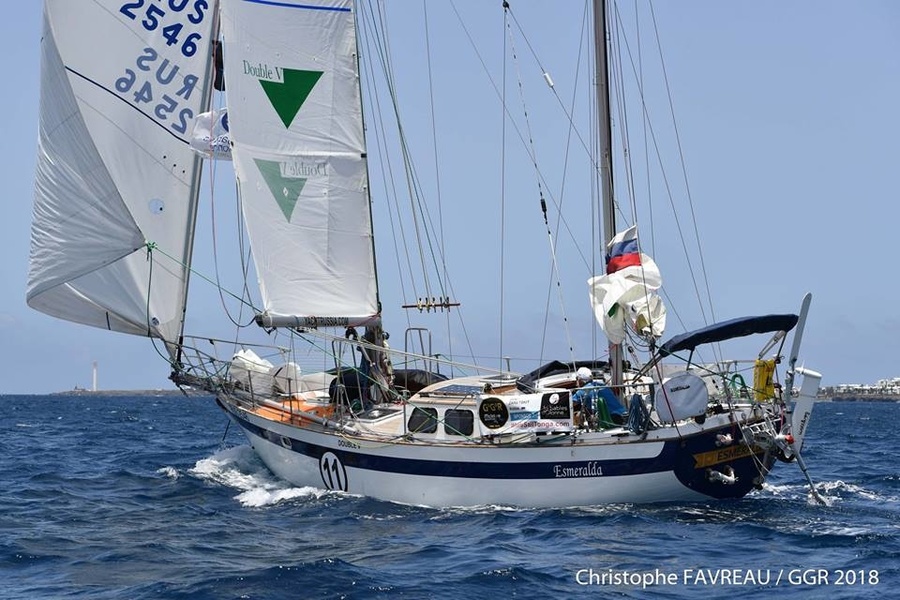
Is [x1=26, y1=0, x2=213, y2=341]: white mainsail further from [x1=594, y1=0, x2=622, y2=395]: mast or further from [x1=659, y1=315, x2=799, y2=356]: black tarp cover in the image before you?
[x1=659, y1=315, x2=799, y2=356]: black tarp cover

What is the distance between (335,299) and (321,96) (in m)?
4.16

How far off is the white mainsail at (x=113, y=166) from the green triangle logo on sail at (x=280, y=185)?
8.04 feet

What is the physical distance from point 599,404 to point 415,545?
5066 millimetres

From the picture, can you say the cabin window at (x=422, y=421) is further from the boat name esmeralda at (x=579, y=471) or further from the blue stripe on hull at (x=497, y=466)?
the boat name esmeralda at (x=579, y=471)

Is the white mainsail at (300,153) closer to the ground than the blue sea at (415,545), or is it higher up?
higher up

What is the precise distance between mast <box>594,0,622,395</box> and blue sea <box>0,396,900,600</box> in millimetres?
4507

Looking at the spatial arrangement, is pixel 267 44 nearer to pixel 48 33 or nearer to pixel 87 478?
pixel 48 33

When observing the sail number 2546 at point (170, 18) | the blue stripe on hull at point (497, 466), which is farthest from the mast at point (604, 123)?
→ the sail number 2546 at point (170, 18)

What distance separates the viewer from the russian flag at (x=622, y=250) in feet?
68.3

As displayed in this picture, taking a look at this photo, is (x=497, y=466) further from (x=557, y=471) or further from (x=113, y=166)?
(x=113, y=166)

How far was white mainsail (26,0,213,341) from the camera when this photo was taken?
2252cm

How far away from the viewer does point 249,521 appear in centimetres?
1894

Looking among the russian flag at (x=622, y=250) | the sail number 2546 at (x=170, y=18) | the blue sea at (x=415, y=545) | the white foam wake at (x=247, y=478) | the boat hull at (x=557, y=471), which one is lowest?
the blue sea at (x=415, y=545)

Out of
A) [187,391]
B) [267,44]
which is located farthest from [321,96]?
[187,391]
